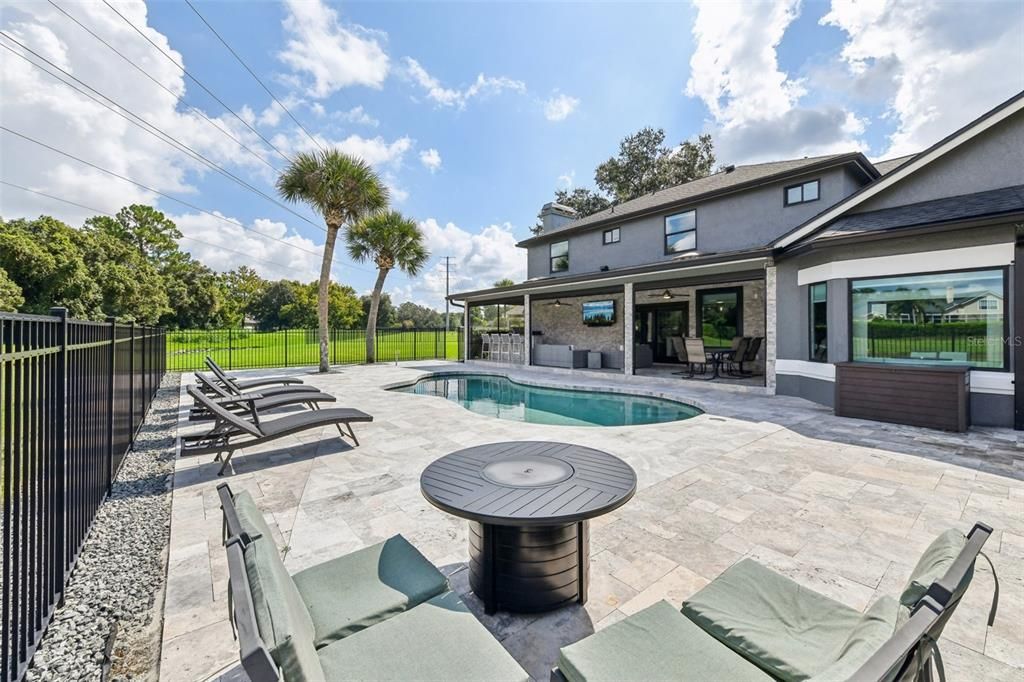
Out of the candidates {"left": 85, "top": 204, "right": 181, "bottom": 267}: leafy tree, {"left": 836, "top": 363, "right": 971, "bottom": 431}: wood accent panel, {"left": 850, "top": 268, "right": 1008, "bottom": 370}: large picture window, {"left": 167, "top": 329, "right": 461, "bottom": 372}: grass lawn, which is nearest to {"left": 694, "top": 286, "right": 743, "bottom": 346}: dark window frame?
{"left": 850, "top": 268, "right": 1008, "bottom": 370}: large picture window

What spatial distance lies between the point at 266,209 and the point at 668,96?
17.8 m

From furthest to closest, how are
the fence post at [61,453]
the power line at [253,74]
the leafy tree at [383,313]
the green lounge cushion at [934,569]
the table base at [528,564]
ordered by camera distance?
1. the leafy tree at [383,313]
2. the power line at [253,74]
3. the fence post at [61,453]
4. the table base at [528,564]
5. the green lounge cushion at [934,569]

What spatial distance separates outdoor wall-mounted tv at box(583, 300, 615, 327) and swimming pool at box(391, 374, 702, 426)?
5030 mm

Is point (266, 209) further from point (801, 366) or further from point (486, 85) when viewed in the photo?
point (801, 366)

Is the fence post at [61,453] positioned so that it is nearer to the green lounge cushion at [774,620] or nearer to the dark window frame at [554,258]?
the green lounge cushion at [774,620]

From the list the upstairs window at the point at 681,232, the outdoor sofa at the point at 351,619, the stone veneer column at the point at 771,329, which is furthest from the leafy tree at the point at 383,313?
the outdoor sofa at the point at 351,619

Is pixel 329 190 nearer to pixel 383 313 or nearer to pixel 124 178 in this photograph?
pixel 124 178

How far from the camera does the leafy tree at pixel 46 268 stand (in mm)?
17422

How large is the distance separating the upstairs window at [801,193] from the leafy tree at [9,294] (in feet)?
82.4

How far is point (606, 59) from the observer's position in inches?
494

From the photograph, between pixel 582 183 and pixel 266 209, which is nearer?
pixel 266 209

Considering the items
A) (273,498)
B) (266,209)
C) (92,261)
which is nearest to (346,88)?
(266,209)

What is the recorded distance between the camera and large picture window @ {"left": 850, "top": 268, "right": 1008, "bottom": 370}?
21.6 feet

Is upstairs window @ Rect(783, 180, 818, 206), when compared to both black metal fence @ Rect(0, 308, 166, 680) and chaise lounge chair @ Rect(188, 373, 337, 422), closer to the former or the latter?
chaise lounge chair @ Rect(188, 373, 337, 422)
